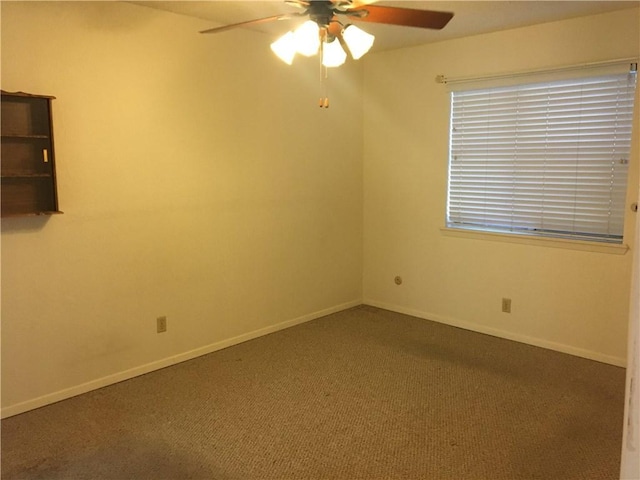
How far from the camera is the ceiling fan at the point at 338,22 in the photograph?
2.04 metres

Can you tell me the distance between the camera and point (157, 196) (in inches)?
129

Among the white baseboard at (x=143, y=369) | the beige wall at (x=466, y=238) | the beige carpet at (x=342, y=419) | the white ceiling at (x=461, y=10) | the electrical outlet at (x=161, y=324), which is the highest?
the white ceiling at (x=461, y=10)

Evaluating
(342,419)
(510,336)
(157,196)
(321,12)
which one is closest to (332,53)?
(321,12)

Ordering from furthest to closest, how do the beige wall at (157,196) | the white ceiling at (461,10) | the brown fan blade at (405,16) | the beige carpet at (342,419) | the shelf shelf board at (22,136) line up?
1. the white ceiling at (461,10)
2. the beige wall at (157,196)
3. the shelf shelf board at (22,136)
4. the beige carpet at (342,419)
5. the brown fan blade at (405,16)

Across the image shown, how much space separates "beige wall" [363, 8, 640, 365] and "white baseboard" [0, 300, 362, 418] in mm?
925

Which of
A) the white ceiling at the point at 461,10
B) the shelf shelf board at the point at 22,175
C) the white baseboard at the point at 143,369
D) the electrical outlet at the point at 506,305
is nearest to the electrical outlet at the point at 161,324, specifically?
the white baseboard at the point at 143,369

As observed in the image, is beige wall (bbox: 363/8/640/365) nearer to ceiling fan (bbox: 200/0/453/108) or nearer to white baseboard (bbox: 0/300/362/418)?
white baseboard (bbox: 0/300/362/418)

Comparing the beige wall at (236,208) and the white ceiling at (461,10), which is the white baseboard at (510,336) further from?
the white ceiling at (461,10)

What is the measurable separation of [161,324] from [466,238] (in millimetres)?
2482

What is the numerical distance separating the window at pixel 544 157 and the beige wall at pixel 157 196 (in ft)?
3.73

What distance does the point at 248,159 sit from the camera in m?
3.76

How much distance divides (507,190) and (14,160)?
→ 10.9 feet

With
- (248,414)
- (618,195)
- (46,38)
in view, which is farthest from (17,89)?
(618,195)

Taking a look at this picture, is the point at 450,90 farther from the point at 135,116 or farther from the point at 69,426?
the point at 69,426
